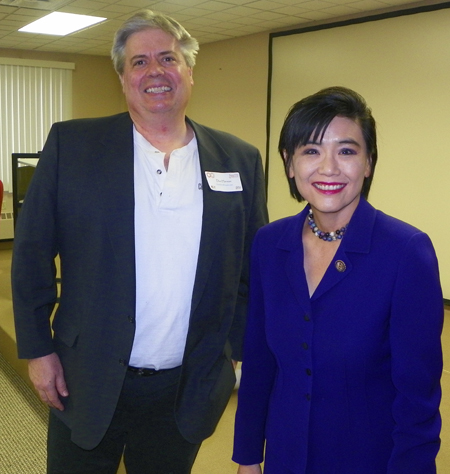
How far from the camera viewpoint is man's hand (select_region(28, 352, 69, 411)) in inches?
56.4

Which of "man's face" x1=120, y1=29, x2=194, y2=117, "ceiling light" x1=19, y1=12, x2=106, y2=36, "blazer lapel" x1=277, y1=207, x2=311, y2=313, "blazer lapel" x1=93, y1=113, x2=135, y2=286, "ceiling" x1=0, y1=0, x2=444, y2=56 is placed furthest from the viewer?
"ceiling light" x1=19, y1=12, x2=106, y2=36

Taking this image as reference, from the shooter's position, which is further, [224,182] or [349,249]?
[224,182]

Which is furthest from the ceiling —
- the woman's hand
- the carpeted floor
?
the woman's hand

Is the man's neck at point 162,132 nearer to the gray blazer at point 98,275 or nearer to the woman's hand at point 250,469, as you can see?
the gray blazer at point 98,275

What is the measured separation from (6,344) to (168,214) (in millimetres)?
2794

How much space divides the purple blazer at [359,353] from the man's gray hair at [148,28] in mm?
728

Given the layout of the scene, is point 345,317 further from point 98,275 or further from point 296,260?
point 98,275

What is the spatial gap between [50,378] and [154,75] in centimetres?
86

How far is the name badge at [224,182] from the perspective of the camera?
1.48 meters

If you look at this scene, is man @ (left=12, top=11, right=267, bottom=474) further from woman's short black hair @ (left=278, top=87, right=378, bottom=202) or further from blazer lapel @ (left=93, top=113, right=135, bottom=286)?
woman's short black hair @ (left=278, top=87, right=378, bottom=202)

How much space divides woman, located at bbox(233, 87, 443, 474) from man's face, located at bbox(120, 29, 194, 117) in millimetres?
487

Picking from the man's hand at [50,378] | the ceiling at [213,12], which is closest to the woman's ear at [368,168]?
the man's hand at [50,378]

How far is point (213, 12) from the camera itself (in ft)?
19.5

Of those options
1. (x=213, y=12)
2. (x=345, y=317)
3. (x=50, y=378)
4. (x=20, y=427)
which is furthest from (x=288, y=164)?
(x=213, y=12)
